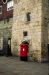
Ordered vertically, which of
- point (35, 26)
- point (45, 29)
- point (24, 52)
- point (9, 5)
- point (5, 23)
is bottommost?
point (24, 52)

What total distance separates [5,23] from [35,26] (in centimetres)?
655

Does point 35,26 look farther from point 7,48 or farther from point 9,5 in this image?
point 9,5

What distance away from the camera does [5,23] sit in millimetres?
21562

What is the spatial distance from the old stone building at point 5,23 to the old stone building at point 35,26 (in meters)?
2.75

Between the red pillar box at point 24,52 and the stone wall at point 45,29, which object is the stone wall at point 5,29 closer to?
the red pillar box at point 24,52

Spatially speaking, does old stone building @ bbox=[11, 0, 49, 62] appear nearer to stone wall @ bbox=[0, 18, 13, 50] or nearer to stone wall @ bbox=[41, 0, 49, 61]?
stone wall @ bbox=[41, 0, 49, 61]

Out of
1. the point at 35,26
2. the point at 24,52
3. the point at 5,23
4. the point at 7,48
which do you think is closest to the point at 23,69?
the point at 24,52

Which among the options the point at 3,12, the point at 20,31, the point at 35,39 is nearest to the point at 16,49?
the point at 20,31

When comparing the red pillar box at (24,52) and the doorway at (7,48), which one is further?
the doorway at (7,48)

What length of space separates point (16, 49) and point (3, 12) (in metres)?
6.61

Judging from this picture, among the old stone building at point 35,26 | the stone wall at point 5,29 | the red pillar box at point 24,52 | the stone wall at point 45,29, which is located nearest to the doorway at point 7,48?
the stone wall at point 5,29

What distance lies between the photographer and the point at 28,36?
16.5 meters

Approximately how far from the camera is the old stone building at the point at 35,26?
15273 millimetres

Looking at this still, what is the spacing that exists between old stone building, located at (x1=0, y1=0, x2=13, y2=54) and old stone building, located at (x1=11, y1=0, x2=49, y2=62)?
275 cm
